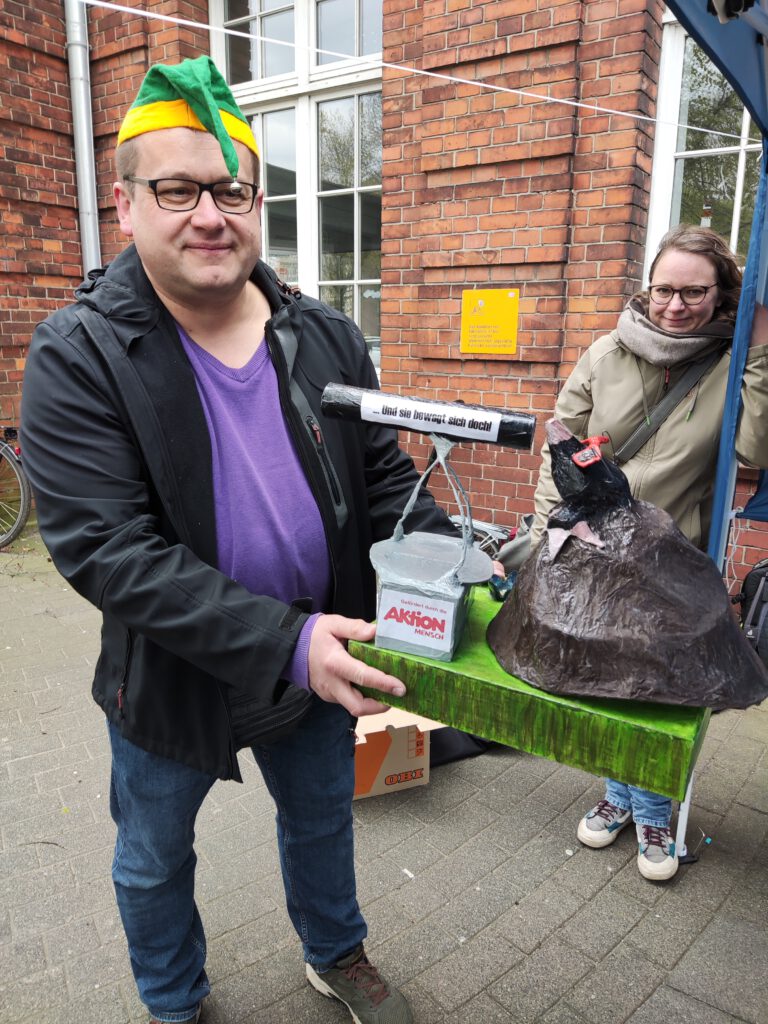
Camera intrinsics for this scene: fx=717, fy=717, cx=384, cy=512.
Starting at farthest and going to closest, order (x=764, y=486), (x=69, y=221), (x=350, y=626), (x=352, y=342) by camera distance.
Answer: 1. (x=69, y=221)
2. (x=764, y=486)
3. (x=352, y=342)
4. (x=350, y=626)

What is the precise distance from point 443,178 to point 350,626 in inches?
150

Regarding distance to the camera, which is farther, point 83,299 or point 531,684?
point 83,299

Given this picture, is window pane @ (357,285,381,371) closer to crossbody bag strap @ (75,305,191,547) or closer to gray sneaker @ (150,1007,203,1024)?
crossbody bag strap @ (75,305,191,547)

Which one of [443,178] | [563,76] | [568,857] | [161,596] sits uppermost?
[563,76]

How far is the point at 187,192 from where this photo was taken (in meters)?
1.34

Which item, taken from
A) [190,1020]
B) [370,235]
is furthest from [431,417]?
[370,235]

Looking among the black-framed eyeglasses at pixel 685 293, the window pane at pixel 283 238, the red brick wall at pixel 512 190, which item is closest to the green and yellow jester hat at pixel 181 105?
the black-framed eyeglasses at pixel 685 293

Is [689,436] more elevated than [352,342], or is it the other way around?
[352,342]

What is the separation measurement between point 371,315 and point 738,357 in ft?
12.8

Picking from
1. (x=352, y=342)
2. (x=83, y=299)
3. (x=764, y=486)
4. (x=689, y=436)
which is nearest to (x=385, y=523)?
(x=352, y=342)

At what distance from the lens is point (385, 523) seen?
1.77m

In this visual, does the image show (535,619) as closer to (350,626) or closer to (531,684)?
(531,684)

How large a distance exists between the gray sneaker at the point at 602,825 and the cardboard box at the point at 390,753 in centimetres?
64

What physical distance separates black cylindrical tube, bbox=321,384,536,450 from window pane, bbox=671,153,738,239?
135 inches
